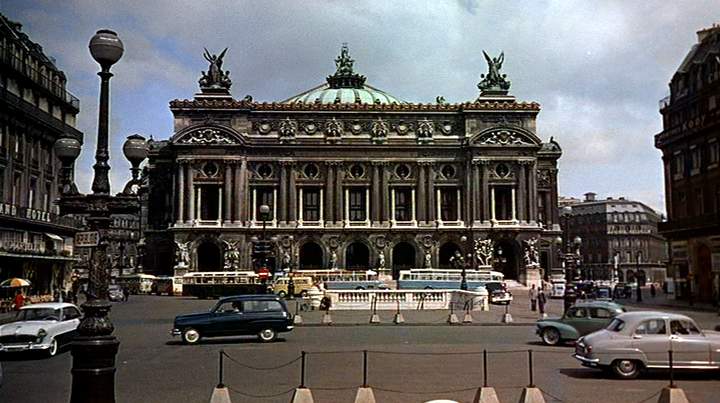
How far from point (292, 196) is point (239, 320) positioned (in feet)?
182

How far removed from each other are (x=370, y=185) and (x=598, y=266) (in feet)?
227

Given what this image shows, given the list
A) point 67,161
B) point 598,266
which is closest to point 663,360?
point 67,161


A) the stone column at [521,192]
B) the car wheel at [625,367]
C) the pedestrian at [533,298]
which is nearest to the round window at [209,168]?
the stone column at [521,192]

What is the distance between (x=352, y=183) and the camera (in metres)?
82.1

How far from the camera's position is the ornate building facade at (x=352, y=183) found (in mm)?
79875

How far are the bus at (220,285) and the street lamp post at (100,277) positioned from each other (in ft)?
140

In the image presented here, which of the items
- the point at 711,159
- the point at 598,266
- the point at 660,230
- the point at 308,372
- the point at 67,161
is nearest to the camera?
the point at 67,161

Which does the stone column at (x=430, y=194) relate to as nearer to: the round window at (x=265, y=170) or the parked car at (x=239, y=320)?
the round window at (x=265, y=170)

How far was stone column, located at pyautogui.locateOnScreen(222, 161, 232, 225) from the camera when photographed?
7969 centimetres

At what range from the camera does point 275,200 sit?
81.4 m

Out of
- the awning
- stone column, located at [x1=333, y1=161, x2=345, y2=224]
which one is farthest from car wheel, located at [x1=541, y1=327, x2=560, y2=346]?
stone column, located at [x1=333, y1=161, x2=345, y2=224]

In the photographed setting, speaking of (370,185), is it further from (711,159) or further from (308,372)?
(308,372)

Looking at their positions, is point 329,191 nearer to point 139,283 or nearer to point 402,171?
point 402,171

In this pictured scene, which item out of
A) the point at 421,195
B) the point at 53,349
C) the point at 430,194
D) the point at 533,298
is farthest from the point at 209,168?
the point at 53,349
